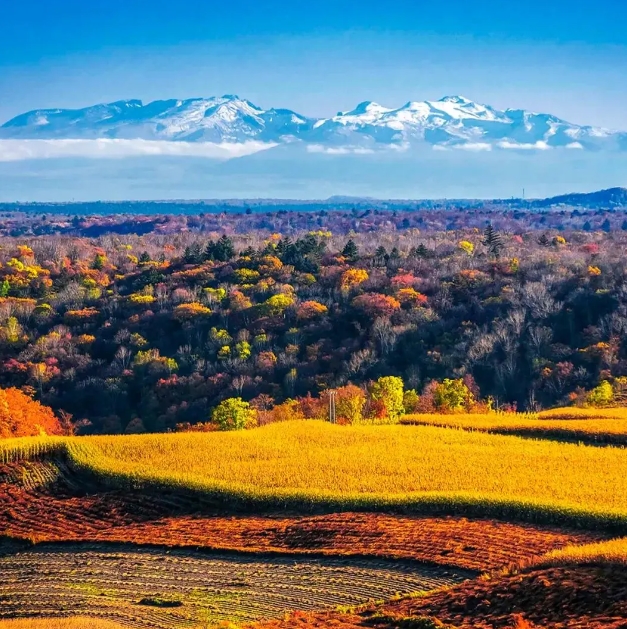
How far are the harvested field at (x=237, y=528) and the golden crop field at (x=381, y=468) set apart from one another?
104cm

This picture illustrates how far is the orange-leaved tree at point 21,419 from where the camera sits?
202 ft

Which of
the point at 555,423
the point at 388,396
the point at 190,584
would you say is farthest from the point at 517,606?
the point at 388,396

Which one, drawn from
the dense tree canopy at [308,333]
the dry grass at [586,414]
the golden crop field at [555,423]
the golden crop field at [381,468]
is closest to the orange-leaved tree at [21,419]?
the dense tree canopy at [308,333]

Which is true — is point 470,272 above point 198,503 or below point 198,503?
above

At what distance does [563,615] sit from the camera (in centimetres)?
2411

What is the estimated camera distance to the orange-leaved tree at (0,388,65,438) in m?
61.7

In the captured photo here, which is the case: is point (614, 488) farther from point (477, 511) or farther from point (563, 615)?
point (563, 615)

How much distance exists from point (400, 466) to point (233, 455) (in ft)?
24.3

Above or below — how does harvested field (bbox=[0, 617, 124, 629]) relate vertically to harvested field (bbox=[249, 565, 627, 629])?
below

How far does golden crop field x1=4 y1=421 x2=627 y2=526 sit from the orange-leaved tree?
13.3 meters

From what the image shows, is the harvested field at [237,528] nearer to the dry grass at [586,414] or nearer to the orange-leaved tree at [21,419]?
the orange-leaved tree at [21,419]

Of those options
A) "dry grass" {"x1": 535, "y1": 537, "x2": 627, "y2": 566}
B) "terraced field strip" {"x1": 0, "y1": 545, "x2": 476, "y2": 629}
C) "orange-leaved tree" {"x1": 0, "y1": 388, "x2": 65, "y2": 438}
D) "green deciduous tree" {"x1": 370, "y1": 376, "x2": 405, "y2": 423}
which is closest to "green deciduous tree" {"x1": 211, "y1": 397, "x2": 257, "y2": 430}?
"green deciduous tree" {"x1": 370, "y1": 376, "x2": 405, "y2": 423}

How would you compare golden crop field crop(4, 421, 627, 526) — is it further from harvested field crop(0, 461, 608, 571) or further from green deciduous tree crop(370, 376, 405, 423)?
green deciduous tree crop(370, 376, 405, 423)

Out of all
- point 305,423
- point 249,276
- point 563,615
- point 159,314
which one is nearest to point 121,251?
point 249,276
